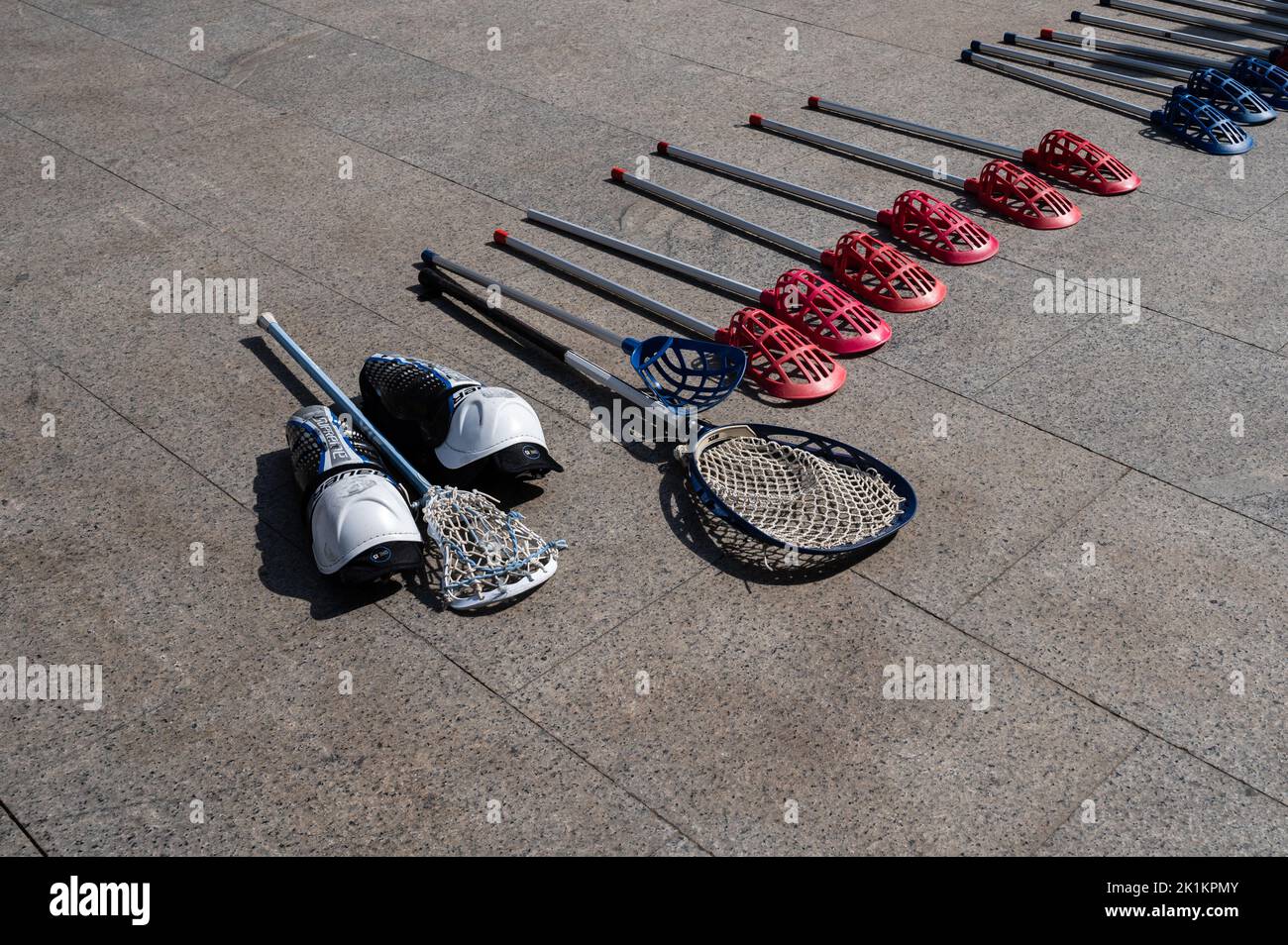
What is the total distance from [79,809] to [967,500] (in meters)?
4.58

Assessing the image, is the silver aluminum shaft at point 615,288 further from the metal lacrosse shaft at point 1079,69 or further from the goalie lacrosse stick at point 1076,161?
the metal lacrosse shaft at point 1079,69

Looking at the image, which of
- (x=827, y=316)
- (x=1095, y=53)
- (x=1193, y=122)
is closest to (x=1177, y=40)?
(x=1095, y=53)

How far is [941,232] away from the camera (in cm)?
888

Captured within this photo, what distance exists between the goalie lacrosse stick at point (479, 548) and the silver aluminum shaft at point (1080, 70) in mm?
8789

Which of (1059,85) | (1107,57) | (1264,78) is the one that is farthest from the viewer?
(1107,57)

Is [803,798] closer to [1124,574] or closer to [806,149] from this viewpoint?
[1124,574]

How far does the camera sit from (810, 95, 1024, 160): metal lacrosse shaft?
10.4m

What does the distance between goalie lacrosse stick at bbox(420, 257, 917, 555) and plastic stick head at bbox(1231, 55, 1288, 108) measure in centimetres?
775

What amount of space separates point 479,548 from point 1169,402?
4.34m

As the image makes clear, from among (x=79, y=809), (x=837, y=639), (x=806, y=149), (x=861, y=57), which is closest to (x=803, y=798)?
(x=837, y=639)

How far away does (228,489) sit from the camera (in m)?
6.80

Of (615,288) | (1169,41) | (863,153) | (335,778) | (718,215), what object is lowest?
(335,778)

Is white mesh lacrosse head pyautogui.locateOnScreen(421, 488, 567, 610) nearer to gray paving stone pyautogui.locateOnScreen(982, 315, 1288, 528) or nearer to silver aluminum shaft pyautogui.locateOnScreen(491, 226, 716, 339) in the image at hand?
silver aluminum shaft pyautogui.locateOnScreen(491, 226, 716, 339)

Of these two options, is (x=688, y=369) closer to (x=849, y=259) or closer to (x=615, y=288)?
(x=615, y=288)
